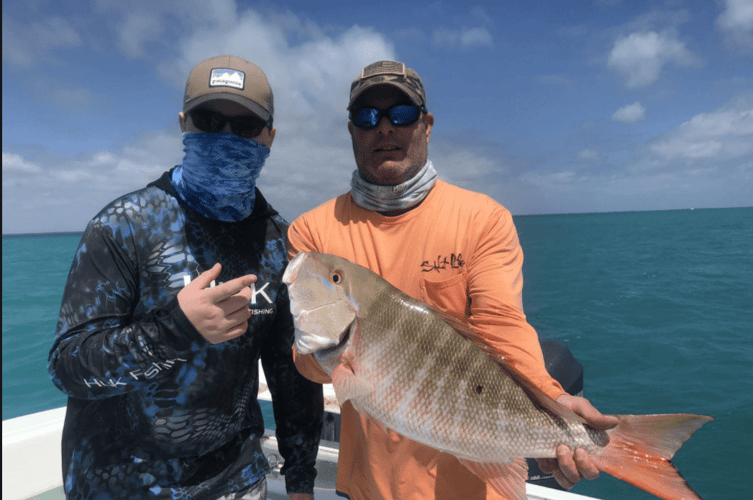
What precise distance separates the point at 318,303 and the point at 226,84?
1.16 m

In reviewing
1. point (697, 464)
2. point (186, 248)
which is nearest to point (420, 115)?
point (186, 248)

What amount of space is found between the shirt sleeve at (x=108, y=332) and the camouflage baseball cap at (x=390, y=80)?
53.2 inches

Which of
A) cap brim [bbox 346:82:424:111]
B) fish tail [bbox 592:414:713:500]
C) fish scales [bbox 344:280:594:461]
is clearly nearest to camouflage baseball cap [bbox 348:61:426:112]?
cap brim [bbox 346:82:424:111]

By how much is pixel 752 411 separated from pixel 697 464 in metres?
3.41

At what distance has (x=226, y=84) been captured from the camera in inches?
81.0

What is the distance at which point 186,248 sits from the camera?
208 centimetres

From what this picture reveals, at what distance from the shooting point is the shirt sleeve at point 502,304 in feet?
6.35

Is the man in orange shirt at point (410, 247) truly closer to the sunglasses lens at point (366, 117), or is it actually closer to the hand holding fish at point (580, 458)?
the sunglasses lens at point (366, 117)

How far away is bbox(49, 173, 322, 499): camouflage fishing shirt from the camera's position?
173 centimetres

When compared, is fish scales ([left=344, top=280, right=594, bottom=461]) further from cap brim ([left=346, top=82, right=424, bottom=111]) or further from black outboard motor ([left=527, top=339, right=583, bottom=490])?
black outboard motor ([left=527, top=339, right=583, bottom=490])

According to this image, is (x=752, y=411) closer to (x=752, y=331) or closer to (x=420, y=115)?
(x=752, y=331)

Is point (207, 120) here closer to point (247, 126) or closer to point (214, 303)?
point (247, 126)

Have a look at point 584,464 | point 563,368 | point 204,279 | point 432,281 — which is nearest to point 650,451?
point 584,464

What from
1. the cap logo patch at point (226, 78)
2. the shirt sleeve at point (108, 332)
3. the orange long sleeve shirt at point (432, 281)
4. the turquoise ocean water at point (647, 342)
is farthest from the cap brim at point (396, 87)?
the turquoise ocean water at point (647, 342)
